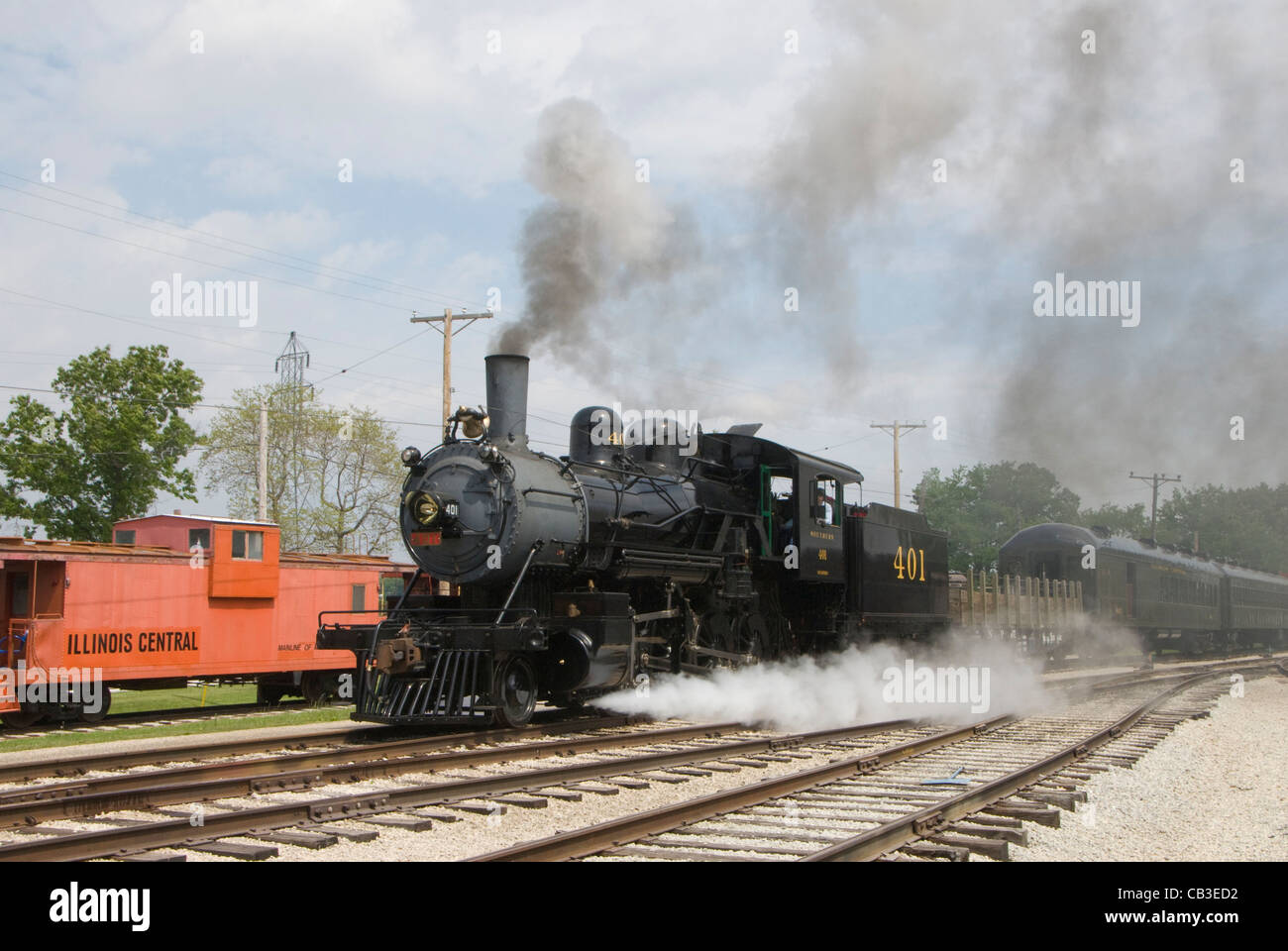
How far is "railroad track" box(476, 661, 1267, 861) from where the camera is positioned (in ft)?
19.0

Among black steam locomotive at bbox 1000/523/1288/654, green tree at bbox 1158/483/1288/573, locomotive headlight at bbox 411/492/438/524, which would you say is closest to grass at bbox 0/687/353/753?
locomotive headlight at bbox 411/492/438/524

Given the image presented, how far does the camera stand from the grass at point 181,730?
12.7 meters

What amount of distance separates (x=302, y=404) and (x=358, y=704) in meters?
32.7

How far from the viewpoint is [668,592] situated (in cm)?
1275

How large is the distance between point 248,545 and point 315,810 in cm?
1222

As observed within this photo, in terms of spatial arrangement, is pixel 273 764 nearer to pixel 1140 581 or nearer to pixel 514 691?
pixel 514 691

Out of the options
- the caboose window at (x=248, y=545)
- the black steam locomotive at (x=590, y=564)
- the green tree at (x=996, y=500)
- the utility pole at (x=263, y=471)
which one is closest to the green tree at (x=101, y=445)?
the utility pole at (x=263, y=471)

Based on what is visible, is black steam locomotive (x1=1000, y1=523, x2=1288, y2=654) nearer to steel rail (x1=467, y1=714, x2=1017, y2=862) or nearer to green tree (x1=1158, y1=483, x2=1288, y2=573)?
steel rail (x1=467, y1=714, x2=1017, y2=862)

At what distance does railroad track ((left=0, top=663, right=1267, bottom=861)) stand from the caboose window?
25.5ft

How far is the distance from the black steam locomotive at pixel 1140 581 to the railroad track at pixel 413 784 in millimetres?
18118

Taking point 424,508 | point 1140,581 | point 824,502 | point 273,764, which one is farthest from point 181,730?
point 1140,581

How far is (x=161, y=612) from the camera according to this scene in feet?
53.9
